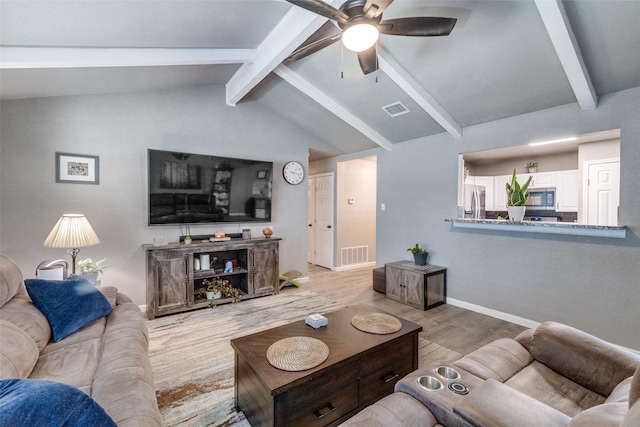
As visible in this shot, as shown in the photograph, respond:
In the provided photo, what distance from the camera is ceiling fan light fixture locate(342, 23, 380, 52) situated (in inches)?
72.7

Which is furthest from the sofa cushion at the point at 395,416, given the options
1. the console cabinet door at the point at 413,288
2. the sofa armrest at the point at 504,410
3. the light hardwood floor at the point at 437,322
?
the console cabinet door at the point at 413,288

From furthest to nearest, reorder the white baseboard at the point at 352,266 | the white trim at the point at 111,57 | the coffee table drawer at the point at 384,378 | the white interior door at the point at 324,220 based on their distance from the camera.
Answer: the white interior door at the point at 324,220, the white baseboard at the point at 352,266, the white trim at the point at 111,57, the coffee table drawer at the point at 384,378

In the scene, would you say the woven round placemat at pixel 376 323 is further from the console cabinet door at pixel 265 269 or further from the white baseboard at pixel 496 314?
the console cabinet door at pixel 265 269

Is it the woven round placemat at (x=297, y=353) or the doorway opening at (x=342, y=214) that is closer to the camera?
the woven round placemat at (x=297, y=353)

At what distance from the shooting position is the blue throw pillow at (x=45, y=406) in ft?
2.21

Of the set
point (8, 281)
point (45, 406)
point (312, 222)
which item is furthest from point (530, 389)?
point (312, 222)

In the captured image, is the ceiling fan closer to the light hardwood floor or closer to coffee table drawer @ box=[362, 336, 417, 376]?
coffee table drawer @ box=[362, 336, 417, 376]

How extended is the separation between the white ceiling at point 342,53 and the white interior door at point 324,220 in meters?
2.54

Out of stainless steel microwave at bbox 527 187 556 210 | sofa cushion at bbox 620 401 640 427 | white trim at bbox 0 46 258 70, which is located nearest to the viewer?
sofa cushion at bbox 620 401 640 427

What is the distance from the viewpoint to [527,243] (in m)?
3.23

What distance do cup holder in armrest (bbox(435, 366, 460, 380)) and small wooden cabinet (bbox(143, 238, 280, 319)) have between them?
3.02 metres

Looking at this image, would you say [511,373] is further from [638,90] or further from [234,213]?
[234,213]

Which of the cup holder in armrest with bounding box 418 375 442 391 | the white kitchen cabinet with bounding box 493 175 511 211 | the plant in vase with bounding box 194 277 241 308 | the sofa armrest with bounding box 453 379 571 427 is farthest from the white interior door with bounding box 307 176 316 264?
the sofa armrest with bounding box 453 379 571 427

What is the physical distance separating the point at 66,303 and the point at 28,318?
0.74ft
